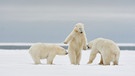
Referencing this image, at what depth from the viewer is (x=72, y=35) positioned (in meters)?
10.8

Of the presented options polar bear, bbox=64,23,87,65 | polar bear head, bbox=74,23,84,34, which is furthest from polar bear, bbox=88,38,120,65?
polar bear head, bbox=74,23,84,34

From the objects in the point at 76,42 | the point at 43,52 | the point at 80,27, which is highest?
the point at 80,27

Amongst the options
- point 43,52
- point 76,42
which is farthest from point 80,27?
point 43,52

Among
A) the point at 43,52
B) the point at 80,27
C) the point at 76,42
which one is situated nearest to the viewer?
the point at 80,27

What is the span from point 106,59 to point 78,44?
1029 mm

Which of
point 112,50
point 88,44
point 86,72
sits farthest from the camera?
point 88,44

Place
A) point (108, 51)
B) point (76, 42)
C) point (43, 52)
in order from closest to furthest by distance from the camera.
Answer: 1. point (108, 51)
2. point (76, 42)
3. point (43, 52)

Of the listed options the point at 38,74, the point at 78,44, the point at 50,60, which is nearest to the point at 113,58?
the point at 78,44

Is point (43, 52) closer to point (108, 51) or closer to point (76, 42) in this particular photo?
point (76, 42)

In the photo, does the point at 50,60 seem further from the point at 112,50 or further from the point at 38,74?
the point at 38,74

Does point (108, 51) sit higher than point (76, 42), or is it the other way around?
point (76, 42)

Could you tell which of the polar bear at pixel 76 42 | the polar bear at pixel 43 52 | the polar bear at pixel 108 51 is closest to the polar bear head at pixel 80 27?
the polar bear at pixel 76 42

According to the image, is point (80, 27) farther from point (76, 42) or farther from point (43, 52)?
point (43, 52)

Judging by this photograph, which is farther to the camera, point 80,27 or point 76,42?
point 76,42
